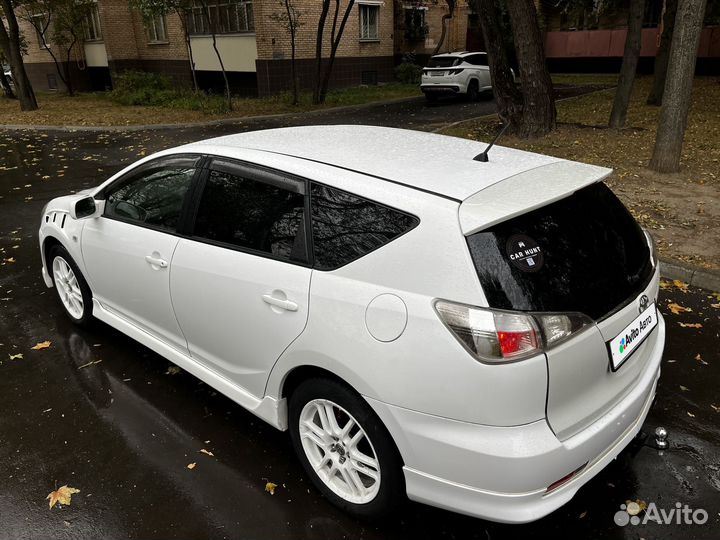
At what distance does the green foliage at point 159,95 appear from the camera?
63.1ft

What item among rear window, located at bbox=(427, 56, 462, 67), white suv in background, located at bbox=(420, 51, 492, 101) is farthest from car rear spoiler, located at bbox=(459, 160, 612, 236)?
rear window, located at bbox=(427, 56, 462, 67)

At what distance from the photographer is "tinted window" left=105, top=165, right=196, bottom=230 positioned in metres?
3.49

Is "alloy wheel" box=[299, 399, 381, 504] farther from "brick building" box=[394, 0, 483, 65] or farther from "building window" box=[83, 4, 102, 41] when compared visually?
"building window" box=[83, 4, 102, 41]

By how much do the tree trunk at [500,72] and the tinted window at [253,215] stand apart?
9197mm

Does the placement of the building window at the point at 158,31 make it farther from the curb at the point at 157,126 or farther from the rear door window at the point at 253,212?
the rear door window at the point at 253,212

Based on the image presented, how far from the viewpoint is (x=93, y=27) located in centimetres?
2791

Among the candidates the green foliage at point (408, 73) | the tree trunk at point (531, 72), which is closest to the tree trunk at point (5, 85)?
the green foliage at point (408, 73)

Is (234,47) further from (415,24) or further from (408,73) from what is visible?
(415,24)

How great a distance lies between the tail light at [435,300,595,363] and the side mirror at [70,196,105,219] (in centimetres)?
283

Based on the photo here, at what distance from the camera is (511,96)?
447 inches

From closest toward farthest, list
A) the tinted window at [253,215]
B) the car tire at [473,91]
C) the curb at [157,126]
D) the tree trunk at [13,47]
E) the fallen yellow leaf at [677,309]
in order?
the tinted window at [253,215], the fallen yellow leaf at [677,309], the curb at [157,126], the tree trunk at [13,47], the car tire at [473,91]

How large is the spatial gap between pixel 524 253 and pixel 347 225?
78 centimetres

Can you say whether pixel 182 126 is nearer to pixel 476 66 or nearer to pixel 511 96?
pixel 511 96

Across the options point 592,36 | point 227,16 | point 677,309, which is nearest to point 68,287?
point 677,309
